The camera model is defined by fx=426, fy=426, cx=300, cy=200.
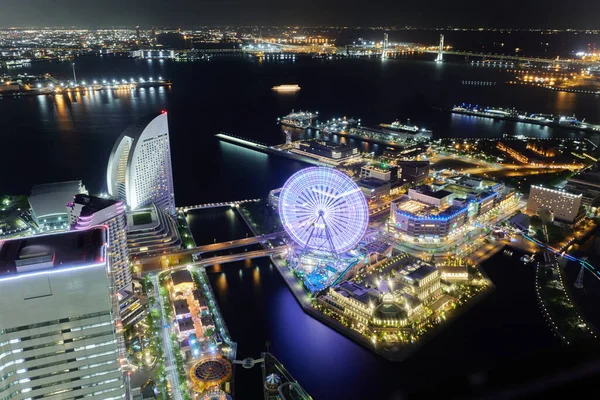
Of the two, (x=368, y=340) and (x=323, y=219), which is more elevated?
(x=323, y=219)

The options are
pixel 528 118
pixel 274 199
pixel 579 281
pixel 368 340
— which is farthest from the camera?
pixel 528 118

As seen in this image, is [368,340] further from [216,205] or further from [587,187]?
[587,187]

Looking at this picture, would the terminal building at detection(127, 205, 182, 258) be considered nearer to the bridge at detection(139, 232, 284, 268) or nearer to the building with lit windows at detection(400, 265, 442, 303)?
the bridge at detection(139, 232, 284, 268)

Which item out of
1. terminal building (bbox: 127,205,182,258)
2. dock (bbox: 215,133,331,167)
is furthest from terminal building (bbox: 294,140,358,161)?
terminal building (bbox: 127,205,182,258)

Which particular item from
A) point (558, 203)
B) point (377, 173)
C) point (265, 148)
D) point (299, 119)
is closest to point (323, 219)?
point (377, 173)

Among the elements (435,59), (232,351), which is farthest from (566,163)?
(435,59)

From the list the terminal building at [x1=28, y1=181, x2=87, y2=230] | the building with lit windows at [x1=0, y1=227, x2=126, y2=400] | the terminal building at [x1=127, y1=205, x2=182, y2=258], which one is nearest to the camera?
the building with lit windows at [x1=0, y1=227, x2=126, y2=400]

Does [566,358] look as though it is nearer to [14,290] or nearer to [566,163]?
[14,290]
